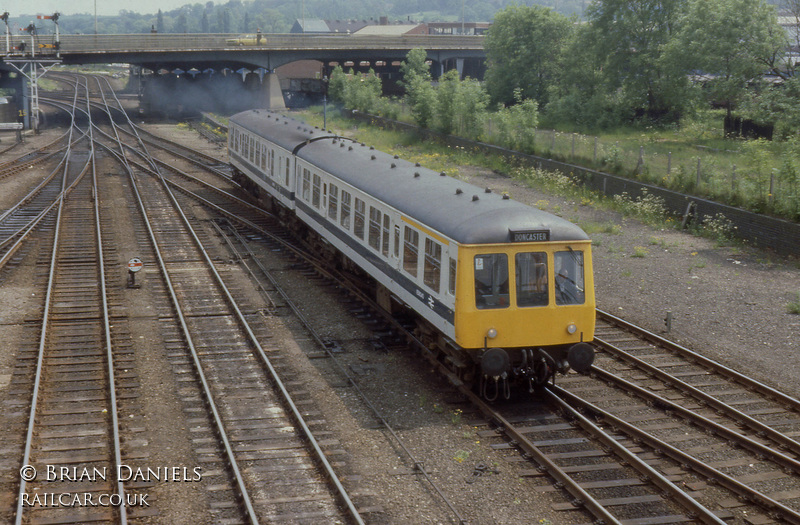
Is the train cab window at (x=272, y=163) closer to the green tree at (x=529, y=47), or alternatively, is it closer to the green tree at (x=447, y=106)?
the green tree at (x=447, y=106)

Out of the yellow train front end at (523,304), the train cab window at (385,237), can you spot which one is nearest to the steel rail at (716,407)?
the yellow train front end at (523,304)

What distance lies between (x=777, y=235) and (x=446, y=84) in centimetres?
2540

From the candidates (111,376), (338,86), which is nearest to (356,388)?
(111,376)

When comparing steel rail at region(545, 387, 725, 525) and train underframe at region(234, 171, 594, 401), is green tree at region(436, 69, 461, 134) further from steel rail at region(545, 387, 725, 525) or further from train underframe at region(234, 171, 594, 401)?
steel rail at region(545, 387, 725, 525)

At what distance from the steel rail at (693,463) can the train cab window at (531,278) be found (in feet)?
5.73

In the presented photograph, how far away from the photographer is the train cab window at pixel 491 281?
1176cm

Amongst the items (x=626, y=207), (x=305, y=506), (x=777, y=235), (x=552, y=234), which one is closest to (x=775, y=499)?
(x=552, y=234)

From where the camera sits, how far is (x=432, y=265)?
1284cm

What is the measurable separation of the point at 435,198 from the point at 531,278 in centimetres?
266

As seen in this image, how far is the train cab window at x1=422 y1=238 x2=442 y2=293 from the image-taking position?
12.6 metres

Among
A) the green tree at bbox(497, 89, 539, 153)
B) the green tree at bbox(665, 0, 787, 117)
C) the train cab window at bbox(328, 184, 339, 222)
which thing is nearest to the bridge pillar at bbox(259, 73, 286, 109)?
the green tree at bbox(497, 89, 539, 153)

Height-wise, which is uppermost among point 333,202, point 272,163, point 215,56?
point 215,56

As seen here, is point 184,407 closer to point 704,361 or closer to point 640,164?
point 704,361

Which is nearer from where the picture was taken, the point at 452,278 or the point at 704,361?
the point at 452,278
